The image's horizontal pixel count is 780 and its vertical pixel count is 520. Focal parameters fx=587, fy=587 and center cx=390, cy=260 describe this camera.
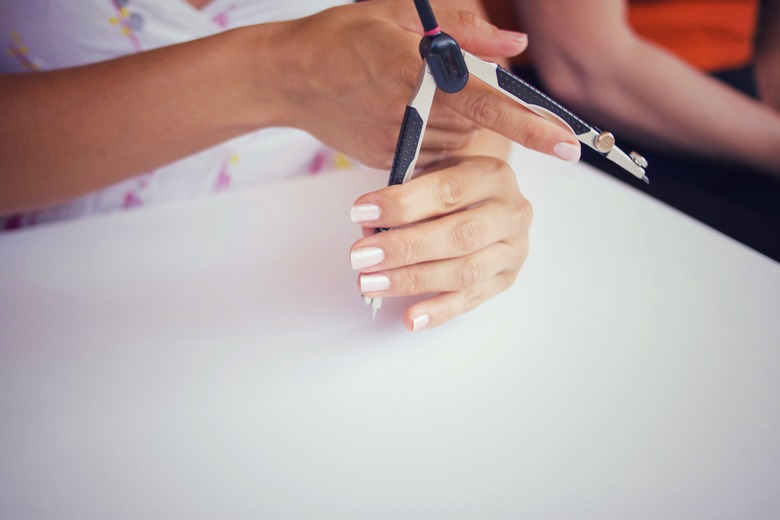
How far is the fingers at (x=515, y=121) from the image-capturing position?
42cm

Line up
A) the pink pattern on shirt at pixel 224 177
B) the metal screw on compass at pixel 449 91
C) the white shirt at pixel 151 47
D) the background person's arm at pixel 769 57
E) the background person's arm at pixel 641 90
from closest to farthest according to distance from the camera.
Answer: the metal screw on compass at pixel 449 91 → the white shirt at pixel 151 47 → the pink pattern on shirt at pixel 224 177 → the background person's arm at pixel 641 90 → the background person's arm at pixel 769 57

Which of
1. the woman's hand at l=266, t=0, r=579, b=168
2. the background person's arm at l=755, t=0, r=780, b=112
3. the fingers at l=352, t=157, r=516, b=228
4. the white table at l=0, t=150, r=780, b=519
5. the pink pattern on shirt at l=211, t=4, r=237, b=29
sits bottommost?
the white table at l=0, t=150, r=780, b=519

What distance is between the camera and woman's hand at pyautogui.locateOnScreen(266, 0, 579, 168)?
1.42 feet

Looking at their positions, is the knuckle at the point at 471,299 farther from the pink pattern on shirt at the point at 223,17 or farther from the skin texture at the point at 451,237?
the pink pattern on shirt at the point at 223,17

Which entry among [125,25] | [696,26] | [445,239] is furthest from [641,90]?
[125,25]

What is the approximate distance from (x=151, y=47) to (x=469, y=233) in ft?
1.35

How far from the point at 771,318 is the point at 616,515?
24 cm

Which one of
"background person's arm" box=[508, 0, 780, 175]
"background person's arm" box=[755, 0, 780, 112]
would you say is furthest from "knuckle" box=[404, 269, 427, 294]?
"background person's arm" box=[755, 0, 780, 112]

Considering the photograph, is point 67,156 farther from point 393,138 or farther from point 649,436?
point 649,436

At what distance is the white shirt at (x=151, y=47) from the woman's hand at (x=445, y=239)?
30 cm

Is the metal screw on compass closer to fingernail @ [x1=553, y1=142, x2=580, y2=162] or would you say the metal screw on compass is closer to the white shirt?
fingernail @ [x1=553, y1=142, x2=580, y2=162]

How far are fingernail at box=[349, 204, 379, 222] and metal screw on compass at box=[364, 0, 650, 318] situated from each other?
3 centimetres

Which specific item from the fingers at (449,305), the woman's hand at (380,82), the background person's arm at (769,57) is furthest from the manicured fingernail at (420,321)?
the background person's arm at (769,57)

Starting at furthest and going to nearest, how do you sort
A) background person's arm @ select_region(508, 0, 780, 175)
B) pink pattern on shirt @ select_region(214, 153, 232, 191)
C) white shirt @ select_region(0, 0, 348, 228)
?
1. background person's arm @ select_region(508, 0, 780, 175)
2. pink pattern on shirt @ select_region(214, 153, 232, 191)
3. white shirt @ select_region(0, 0, 348, 228)
